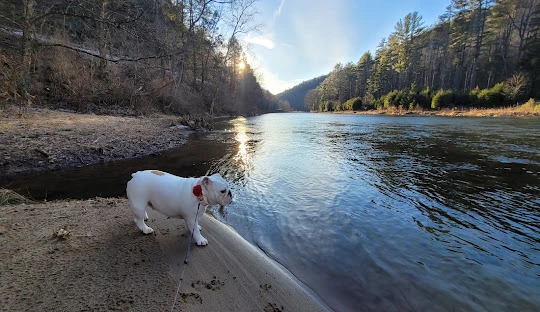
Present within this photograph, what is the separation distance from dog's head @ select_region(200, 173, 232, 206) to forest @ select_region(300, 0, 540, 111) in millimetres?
49990

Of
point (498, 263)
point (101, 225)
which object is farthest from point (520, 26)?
point (101, 225)

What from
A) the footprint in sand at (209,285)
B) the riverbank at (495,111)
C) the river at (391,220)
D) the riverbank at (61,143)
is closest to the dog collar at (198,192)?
the footprint in sand at (209,285)

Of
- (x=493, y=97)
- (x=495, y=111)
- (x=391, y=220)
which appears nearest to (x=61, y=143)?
(x=391, y=220)

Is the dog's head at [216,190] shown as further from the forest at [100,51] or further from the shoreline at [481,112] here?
the shoreline at [481,112]

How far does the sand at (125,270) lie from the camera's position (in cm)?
237

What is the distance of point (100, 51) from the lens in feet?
55.1

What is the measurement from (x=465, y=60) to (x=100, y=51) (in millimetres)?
72398

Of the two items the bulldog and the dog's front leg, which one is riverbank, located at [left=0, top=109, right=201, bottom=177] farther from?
the dog's front leg

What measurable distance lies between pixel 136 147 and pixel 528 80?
2205 inches

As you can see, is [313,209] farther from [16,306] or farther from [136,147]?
[136,147]

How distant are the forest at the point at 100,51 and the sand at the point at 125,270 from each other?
10.8ft

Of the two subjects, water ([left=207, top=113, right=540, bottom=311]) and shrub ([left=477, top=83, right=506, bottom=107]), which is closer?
water ([left=207, top=113, right=540, bottom=311])

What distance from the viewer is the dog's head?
3.45 metres

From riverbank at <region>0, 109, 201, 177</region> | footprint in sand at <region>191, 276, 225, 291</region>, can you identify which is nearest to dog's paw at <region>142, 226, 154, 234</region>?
footprint in sand at <region>191, 276, 225, 291</region>
